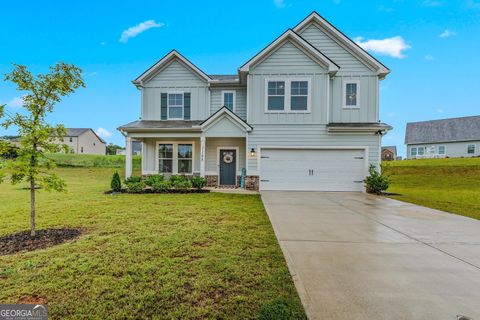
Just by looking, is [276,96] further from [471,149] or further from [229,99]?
[471,149]

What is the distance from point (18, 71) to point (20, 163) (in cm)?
181

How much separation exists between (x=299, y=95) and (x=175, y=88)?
6937 millimetres

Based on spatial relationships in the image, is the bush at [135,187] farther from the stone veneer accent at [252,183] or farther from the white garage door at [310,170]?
the white garage door at [310,170]

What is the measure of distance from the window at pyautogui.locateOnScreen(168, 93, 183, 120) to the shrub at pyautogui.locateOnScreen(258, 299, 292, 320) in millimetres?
12298

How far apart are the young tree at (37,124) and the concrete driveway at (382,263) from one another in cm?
490

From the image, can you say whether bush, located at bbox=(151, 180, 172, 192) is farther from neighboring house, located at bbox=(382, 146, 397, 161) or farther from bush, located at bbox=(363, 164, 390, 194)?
neighboring house, located at bbox=(382, 146, 397, 161)

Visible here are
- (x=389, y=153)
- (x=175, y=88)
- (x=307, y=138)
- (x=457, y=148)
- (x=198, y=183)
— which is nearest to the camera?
(x=198, y=183)

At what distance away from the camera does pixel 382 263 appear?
3674 mm

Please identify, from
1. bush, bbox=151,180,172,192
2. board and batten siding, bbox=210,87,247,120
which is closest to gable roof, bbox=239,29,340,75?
board and batten siding, bbox=210,87,247,120

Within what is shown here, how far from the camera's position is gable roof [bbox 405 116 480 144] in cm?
3195

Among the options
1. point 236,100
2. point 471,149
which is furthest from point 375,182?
point 471,149

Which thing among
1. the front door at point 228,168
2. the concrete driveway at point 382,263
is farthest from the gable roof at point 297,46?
the concrete driveway at point 382,263

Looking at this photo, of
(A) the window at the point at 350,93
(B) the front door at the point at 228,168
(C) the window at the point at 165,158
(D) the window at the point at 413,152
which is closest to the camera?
(A) the window at the point at 350,93

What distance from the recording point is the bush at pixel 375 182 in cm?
1121
